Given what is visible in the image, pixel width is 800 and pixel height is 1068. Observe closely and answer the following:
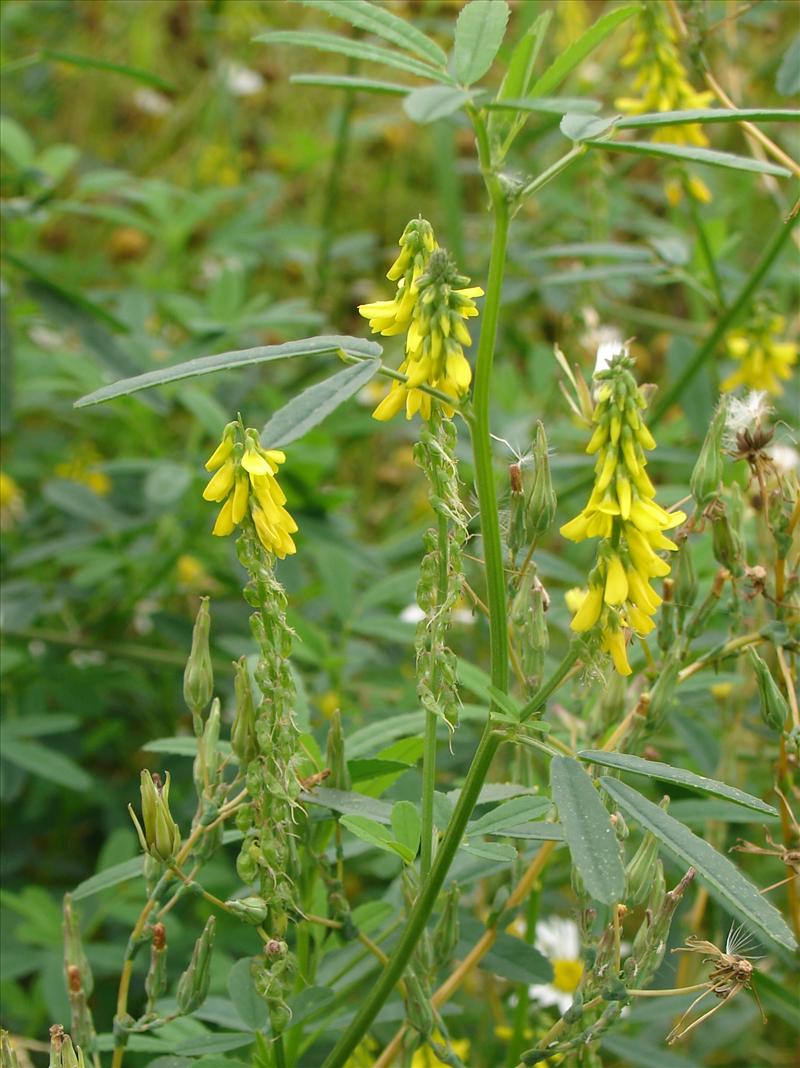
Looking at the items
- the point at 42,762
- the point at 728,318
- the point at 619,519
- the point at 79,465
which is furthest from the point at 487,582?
the point at 79,465

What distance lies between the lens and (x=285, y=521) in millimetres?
796

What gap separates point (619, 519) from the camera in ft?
2.48

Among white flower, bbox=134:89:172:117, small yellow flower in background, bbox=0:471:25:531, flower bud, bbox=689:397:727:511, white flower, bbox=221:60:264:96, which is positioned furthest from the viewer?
white flower, bbox=134:89:172:117

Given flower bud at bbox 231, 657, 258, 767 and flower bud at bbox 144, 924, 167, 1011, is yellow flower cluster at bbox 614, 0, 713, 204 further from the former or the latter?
flower bud at bbox 144, 924, 167, 1011

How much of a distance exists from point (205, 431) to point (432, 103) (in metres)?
1.38

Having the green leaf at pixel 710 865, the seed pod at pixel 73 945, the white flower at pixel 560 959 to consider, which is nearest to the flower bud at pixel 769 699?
the green leaf at pixel 710 865

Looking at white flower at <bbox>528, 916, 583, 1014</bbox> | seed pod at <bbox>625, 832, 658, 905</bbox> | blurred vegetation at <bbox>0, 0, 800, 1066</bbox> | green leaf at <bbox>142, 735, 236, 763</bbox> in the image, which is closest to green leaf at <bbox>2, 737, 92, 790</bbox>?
blurred vegetation at <bbox>0, 0, 800, 1066</bbox>

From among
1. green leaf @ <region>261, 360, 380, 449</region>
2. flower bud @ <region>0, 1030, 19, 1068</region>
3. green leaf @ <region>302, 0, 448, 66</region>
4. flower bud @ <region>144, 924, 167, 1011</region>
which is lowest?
flower bud @ <region>0, 1030, 19, 1068</region>

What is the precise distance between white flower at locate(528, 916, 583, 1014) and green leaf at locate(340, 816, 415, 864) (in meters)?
0.65

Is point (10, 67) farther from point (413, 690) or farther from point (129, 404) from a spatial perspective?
point (413, 690)

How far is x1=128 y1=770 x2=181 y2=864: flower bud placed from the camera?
817 millimetres

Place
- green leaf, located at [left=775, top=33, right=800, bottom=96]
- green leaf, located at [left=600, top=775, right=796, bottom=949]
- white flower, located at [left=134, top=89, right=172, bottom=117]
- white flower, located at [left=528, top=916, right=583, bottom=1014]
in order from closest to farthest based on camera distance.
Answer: green leaf, located at [left=600, top=775, right=796, bottom=949], green leaf, located at [left=775, top=33, right=800, bottom=96], white flower, located at [left=528, top=916, right=583, bottom=1014], white flower, located at [left=134, top=89, right=172, bottom=117]

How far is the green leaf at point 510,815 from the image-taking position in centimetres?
84

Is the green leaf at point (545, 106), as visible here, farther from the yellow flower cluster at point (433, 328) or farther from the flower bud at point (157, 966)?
the flower bud at point (157, 966)
